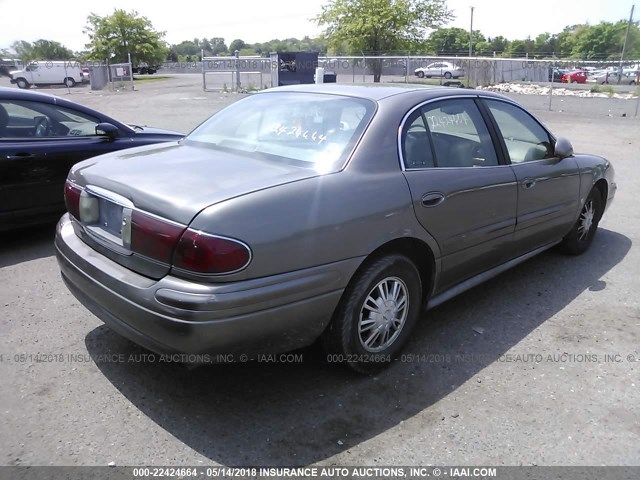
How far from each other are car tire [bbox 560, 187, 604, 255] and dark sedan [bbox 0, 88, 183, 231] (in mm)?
4641

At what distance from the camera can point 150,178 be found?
2.82 metres

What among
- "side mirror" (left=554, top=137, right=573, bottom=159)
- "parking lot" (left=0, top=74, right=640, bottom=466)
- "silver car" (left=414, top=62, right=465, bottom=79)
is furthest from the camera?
"silver car" (left=414, top=62, right=465, bottom=79)

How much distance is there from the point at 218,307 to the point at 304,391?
92cm

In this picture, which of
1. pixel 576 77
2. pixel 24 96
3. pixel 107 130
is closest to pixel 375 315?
pixel 107 130

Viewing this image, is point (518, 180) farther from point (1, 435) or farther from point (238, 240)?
point (1, 435)

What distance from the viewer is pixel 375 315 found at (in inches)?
121

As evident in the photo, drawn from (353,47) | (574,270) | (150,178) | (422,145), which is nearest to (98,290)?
(150,178)

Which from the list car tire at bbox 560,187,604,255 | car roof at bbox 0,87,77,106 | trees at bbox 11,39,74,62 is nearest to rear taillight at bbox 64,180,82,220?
car roof at bbox 0,87,77,106

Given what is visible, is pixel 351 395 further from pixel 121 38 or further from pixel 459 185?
pixel 121 38

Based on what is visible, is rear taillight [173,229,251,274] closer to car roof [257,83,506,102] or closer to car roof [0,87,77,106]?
car roof [257,83,506,102]

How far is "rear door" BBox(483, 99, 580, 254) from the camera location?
13.3 feet

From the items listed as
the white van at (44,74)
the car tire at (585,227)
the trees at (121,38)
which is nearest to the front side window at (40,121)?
the car tire at (585,227)

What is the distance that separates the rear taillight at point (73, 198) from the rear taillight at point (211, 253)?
1.10 meters

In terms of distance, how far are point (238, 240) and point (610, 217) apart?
5732 millimetres
